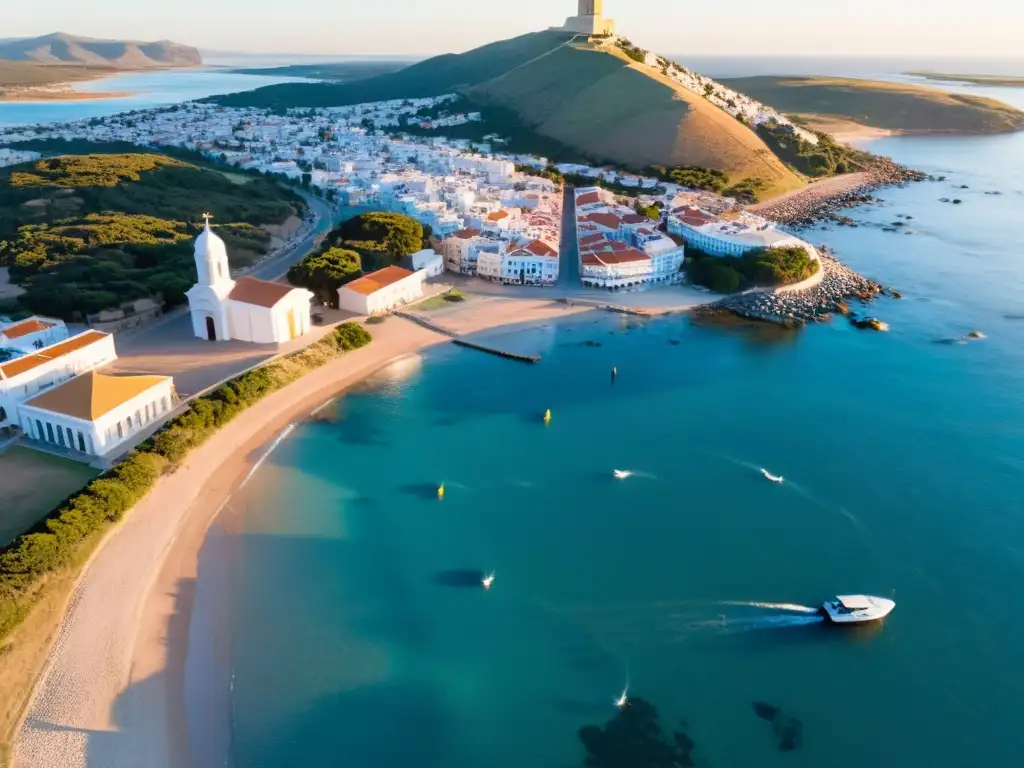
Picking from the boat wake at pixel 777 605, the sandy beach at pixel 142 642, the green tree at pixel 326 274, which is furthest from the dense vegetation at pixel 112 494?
the boat wake at pixel 777 605

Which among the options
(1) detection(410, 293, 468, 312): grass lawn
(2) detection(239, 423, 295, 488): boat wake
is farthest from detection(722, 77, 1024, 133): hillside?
(2) detection(239, 423, 295, 488): boat wake

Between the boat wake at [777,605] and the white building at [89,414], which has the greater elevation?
the white building at [89,414]

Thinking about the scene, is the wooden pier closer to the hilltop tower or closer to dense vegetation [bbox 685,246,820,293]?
dense vegetation [bbox 685,246,820,293]

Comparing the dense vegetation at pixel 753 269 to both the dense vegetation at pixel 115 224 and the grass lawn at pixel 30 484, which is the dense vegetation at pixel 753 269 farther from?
the grass lawn at pixel 30 484

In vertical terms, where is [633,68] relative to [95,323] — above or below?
above

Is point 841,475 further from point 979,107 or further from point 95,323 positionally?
point 979,107

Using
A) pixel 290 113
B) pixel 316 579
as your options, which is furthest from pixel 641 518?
pixel 290 113

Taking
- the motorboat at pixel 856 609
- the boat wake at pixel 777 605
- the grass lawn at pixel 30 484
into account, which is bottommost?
the boat wake at pixel 777 605
